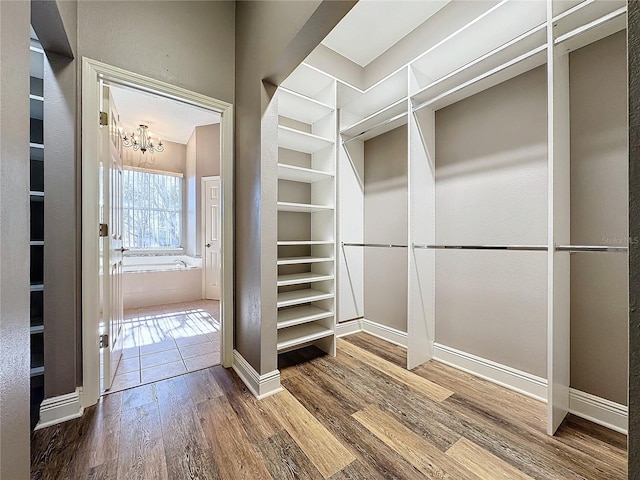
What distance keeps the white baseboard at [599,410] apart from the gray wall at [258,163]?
185cm

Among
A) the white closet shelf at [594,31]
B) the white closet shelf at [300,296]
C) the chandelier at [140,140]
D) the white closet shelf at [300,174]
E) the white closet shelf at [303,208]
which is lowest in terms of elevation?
the white closet shelf at [300,296]

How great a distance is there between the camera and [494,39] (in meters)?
1.69

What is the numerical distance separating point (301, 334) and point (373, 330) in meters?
0.97

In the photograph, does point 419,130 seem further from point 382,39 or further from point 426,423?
point 426,423

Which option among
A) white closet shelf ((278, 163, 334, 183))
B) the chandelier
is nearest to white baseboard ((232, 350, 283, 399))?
white closet shelf ((278, 163, 334, 183))

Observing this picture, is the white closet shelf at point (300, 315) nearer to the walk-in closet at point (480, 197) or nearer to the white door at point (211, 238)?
the walk-in closet at point (480, 197)

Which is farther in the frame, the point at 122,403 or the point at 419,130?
the point at 419,130

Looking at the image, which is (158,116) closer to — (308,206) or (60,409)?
(308,206)

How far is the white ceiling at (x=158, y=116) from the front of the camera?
3.71 meters

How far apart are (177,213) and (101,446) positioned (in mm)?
4686

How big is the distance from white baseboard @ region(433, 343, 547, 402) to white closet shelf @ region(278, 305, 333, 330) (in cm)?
101

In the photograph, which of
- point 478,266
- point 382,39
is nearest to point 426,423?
point 478,266

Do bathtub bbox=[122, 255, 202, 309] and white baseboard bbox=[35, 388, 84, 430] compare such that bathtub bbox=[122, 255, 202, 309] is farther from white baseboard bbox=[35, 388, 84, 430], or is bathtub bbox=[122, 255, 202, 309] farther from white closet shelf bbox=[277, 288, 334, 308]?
white closet shelf bbox=[277, 288, 334, 308]

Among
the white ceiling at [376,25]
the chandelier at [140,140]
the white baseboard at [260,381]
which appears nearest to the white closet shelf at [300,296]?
the white baseboard at [260,381]
